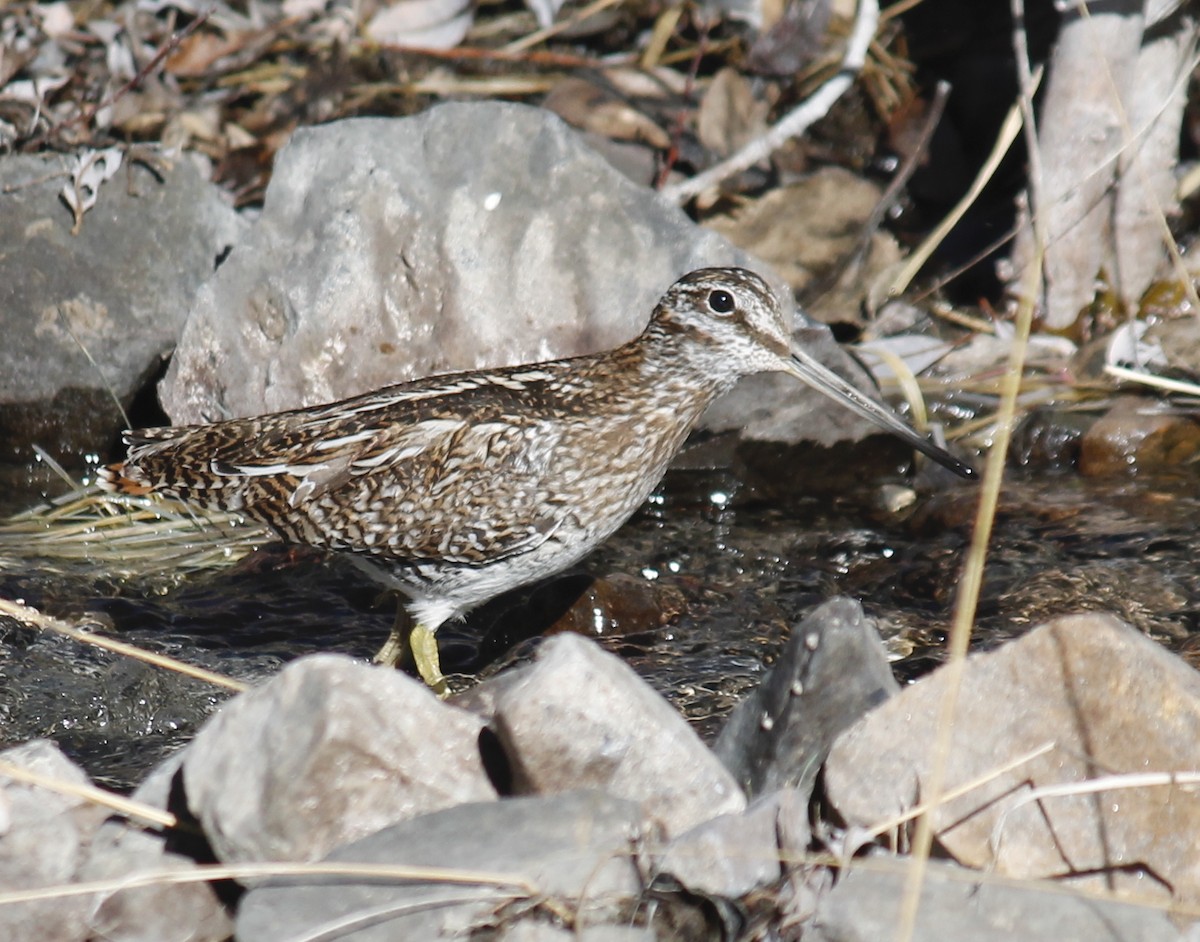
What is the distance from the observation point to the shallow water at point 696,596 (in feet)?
15.1

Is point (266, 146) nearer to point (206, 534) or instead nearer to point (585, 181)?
point (585, 181)

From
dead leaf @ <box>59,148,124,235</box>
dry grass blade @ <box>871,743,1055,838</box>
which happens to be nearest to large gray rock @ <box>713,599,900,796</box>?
dry grass blade @ <box>871,743,1055,838</box>

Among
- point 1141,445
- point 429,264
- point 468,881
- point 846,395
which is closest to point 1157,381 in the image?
point 1141,445

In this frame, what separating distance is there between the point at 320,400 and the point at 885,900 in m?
3.51

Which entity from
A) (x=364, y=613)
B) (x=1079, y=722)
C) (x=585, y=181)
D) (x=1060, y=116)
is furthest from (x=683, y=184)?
(x=1079, y=722)

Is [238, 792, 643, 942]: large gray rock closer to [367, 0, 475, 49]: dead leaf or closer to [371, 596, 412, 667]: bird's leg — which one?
[371, 596, 412, 667]: bird's leg

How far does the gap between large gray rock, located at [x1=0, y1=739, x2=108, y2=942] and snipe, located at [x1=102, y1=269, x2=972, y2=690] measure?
1336mm

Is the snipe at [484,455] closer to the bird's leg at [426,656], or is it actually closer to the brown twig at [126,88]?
the bird's leg at [426,656]

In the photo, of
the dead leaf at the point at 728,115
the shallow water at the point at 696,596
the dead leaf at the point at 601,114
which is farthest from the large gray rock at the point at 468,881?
the dead leaf at the point at 601,114

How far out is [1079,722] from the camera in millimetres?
3244

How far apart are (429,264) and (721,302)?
163 cm

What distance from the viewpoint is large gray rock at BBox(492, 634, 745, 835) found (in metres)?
3.29

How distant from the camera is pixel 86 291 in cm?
620

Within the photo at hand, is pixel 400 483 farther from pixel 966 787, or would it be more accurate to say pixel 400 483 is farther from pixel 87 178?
pixel 87 178
